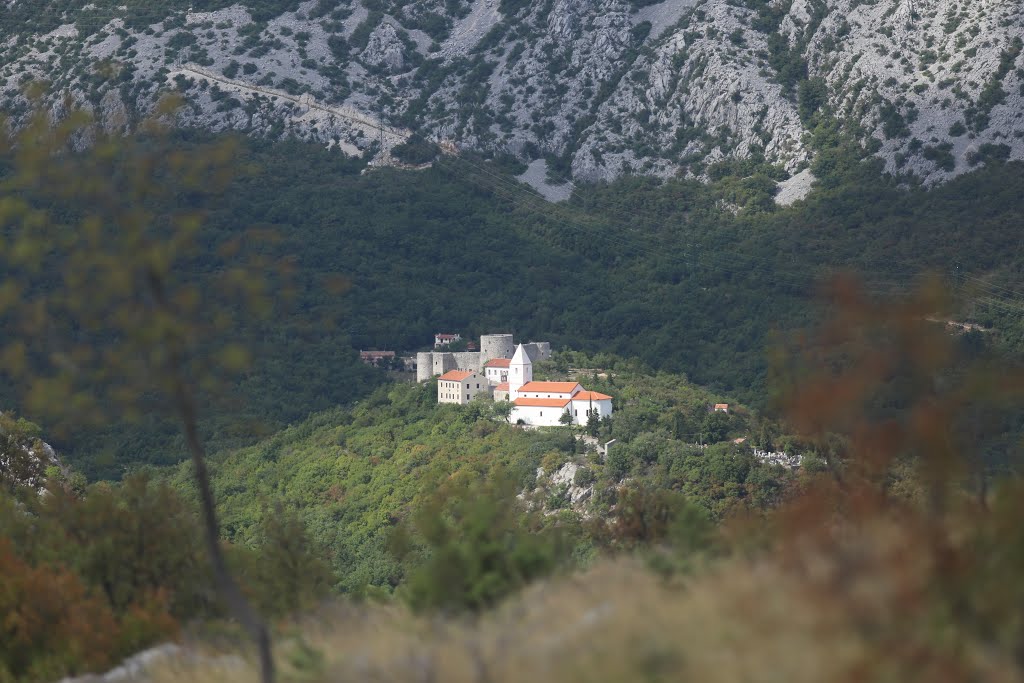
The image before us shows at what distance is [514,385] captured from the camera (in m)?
62.3

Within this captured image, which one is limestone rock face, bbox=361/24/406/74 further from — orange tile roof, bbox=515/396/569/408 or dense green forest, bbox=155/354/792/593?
orange tile roof, bbox=515/396/569/408

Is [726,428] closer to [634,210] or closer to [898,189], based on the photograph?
[898,189]

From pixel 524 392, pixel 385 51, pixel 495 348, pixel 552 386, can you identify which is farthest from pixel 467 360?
pixel 385 51

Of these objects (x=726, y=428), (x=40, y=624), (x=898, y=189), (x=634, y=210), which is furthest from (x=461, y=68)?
(x=40, y=624)

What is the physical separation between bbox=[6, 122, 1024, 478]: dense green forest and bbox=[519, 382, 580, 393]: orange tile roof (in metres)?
10.3

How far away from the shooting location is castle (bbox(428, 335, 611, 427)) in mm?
57594

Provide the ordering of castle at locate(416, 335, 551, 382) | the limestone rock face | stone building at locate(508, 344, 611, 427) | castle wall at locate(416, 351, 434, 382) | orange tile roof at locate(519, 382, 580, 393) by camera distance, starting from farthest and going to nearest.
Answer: the limestone rock face < castle wall at locate(416, 351, 434, 382) < castle at locate(416, 335, 551, 382) < orange tile roof at locate(519, 382, 580, 393) < stone building at locate(508, 344, 611, 427)

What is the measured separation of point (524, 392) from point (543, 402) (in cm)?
203

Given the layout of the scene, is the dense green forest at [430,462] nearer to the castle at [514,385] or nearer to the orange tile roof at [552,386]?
the castle at [514,385]

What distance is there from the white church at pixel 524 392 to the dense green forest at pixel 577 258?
849 cm

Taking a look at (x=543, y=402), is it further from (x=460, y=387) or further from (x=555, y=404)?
(x=460, y=387)

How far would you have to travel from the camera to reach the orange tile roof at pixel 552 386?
192 ft

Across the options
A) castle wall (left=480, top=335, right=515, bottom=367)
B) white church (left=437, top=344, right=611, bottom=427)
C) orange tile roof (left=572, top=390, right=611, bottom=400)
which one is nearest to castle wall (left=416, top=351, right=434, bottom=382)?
white church (left=437, top=344, right=611, bottom=427)

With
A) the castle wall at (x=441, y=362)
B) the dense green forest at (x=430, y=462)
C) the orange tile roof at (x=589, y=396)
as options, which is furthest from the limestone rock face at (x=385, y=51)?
the orange tile roof at (x=589, y=396)
